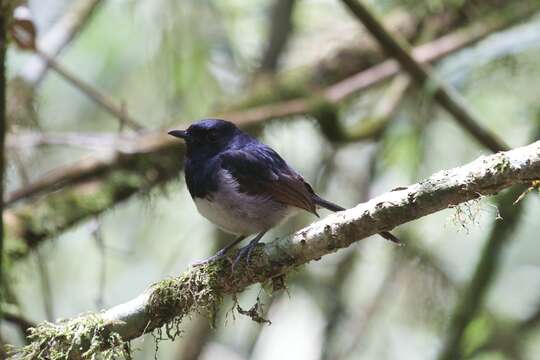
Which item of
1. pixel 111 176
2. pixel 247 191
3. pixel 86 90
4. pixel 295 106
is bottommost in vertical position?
pixel 247 191

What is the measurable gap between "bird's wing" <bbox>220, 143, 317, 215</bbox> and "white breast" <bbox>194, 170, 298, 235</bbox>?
39mm

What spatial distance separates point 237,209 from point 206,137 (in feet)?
2.01

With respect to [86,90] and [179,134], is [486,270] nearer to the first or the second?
[179,134]

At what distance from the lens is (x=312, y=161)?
6523 millimetres

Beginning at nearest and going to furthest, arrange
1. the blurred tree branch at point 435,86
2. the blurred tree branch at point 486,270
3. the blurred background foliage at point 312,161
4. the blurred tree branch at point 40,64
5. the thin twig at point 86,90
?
the blurred tree branch at point 486,270, the blurred tree branch at point 435,86, the blurred background foliage at point 312,161, the thin twig at point 86,90, the blurred tree branch at point 40,64

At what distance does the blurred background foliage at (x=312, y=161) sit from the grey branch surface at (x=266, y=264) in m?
0.96

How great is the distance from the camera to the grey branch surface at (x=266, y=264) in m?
2.58

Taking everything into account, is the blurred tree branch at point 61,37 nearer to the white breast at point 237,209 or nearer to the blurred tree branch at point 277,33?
the blurred tree branch at point 277,33

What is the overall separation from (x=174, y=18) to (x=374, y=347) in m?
3.04

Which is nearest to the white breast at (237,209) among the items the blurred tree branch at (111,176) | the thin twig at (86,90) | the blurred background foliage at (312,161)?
the blurred background foliage at (312,161)

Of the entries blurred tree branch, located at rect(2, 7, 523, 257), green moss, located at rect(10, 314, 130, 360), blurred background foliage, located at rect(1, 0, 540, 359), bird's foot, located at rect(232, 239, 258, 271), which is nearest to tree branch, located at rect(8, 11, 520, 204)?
blurred tree branch, located at rect(2, 7, 523, 257)

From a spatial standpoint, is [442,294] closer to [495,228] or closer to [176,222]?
[495,228]

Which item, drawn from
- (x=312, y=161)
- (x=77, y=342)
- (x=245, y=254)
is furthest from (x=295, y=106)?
(x=77, y=342)

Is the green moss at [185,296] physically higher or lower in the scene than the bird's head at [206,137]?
lower
